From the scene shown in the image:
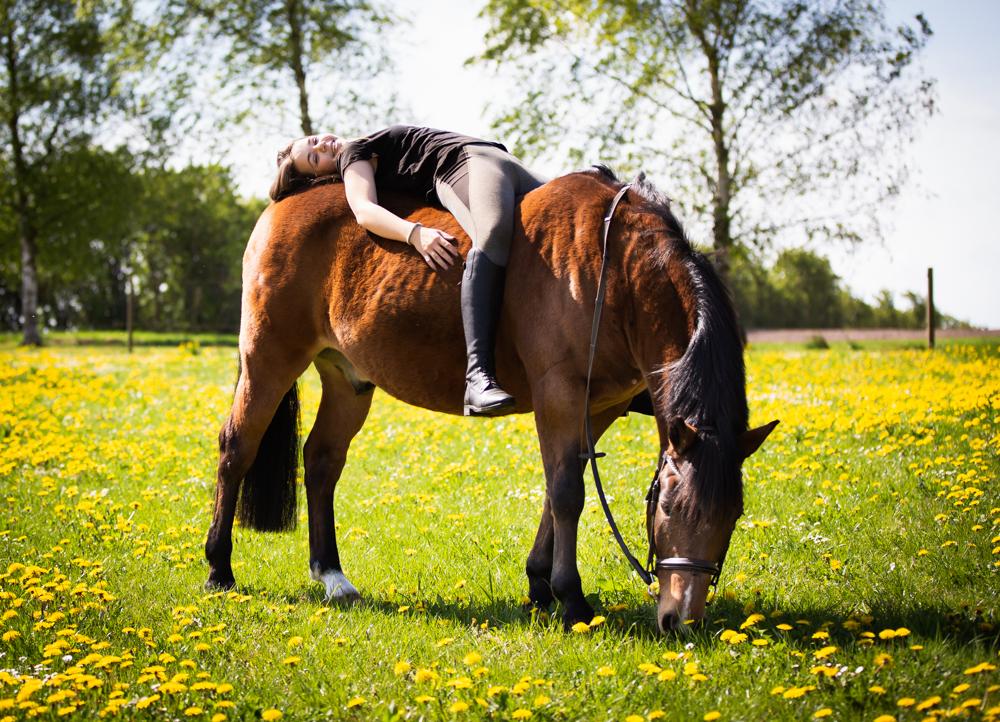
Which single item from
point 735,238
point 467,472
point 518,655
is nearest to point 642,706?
Answer: point 518,655

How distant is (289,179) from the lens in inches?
226

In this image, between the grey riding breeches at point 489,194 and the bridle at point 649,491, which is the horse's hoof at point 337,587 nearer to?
the bridle at point 649,491

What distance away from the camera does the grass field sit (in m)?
3.44

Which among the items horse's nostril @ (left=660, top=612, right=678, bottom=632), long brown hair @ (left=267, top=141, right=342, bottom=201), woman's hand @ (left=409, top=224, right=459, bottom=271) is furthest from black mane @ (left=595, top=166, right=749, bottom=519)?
long brown hair @ (left=267, top=141, right=342, bottom=201)

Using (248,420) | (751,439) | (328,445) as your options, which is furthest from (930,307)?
(751,439)

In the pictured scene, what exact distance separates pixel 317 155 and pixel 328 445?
181cm

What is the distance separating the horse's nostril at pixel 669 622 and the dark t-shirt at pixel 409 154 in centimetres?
260

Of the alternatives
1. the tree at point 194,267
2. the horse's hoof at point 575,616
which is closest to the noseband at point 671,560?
the horse's hoof at point 575,616

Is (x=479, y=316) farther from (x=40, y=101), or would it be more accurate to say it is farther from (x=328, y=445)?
(x=40, y=101)

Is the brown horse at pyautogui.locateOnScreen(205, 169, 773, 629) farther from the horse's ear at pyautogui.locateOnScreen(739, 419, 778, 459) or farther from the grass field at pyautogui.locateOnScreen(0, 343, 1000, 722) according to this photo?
the grass field at pyautogui.locateOnScreen(0, 343, 1000, 722)

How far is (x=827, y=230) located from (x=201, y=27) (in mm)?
17109

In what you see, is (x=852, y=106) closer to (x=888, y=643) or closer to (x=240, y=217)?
(x=888, y=643)

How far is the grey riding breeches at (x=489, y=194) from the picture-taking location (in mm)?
4504

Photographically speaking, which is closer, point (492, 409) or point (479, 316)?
point (492, 409)
